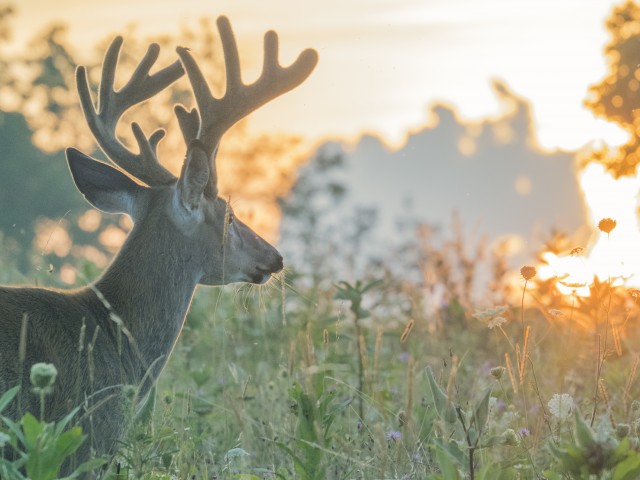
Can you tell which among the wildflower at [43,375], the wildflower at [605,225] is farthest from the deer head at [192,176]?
the wildflower at [43,375]

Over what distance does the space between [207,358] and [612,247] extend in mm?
3678

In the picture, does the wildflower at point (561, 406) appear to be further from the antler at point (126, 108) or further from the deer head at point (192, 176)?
the antler at point (126, 108)

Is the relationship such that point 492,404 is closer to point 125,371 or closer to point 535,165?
point 125,371

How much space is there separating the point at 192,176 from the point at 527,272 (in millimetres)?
1713

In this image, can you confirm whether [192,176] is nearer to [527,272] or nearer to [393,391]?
[393,391]

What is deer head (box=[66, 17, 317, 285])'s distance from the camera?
210 inches

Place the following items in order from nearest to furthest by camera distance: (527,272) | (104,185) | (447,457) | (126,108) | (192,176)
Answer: (447,457) < (527,272) < (192,176) < (104,185) < (126,108)

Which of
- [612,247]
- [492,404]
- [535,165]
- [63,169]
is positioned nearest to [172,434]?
[492,404]

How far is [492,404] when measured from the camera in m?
4.28

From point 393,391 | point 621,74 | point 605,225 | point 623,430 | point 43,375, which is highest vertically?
point 621,74

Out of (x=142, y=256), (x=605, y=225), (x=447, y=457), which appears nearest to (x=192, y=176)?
(x=142, y=256)

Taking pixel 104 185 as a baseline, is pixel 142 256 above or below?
below

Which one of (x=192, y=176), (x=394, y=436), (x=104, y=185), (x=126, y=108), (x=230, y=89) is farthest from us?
(x=126, y=108)

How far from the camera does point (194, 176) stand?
5.20 m
